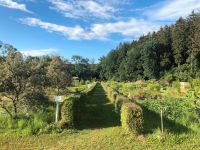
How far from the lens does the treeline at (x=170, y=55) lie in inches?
2594

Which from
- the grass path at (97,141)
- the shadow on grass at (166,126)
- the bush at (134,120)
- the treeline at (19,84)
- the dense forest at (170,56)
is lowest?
the grass path at (97,141)

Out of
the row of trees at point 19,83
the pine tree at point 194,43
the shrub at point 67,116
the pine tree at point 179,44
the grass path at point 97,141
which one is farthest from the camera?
the pine tree at point 179,44

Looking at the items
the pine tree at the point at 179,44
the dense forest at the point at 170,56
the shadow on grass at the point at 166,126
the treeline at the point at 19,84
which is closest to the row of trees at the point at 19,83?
the treeline at the point at 19,84

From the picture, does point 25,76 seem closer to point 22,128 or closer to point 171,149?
point 22,128

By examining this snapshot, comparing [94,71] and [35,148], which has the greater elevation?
[94,71]

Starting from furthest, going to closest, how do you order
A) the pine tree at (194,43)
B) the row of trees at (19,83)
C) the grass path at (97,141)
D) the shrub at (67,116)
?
the pine tree at (194,43)
the row of trees at (19,83)
the shrub at (67,116)
the grass path at (97,141)

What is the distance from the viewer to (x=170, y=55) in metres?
78.5

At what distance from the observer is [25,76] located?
14.0m

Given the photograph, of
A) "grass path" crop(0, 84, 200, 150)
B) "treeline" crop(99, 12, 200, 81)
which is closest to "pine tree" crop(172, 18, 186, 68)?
"treeline" crop(99, 12, 200, 81)

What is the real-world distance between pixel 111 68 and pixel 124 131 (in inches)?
4123

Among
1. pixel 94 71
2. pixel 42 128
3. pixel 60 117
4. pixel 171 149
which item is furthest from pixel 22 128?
pixel 94 71

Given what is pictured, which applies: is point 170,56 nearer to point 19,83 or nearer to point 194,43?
point 194,43

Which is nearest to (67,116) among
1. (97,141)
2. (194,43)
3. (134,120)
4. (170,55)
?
(97,141)

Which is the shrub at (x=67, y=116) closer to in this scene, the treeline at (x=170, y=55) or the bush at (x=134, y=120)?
the bush at (x=134, y=120)
